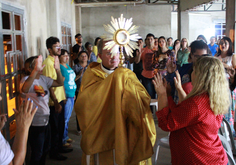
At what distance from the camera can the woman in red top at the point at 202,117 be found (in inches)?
76.4

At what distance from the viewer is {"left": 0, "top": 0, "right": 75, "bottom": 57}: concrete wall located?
13.9ft

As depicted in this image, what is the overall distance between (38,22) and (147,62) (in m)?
2.75

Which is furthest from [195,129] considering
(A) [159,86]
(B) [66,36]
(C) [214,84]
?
(B) [66,36]

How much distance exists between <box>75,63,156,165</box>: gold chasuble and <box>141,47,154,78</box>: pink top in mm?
3655

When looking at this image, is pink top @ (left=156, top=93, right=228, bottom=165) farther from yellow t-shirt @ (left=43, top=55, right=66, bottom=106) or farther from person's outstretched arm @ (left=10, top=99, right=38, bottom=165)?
yellow t-shirt @ (left=43, top=55, right=66, bottom=106)

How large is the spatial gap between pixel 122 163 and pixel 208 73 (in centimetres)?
105

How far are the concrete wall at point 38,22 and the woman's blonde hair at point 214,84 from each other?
263cm

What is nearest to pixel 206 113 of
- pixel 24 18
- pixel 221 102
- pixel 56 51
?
pixel 221 102

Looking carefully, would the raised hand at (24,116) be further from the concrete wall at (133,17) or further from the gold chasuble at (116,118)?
the concrete wall at (133,17)

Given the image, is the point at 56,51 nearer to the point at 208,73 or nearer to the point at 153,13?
the point at 208,73

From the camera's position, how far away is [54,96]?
11.9 feet

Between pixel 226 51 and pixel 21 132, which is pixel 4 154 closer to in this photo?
pixel 21 132

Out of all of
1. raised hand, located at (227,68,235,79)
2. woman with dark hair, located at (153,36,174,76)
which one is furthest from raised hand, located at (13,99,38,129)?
woman with dark hair, located at (153,36,174,76)

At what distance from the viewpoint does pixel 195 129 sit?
199 centimetres
